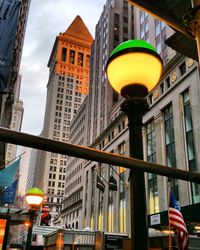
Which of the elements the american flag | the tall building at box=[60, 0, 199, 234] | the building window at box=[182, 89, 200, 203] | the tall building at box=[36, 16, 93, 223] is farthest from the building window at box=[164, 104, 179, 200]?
the tall building at box=[36, 16, 93, 223]

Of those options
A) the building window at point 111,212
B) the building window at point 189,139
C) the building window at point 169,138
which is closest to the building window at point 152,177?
the building window at point 169,138

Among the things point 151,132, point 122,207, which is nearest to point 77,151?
point 151,132

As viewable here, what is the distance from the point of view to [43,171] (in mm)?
155375

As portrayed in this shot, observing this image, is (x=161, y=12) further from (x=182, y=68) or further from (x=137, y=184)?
(x=182, y=68)

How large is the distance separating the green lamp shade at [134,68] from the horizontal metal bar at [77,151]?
3.80 feet

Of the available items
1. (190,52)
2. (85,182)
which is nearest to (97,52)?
(85,182)

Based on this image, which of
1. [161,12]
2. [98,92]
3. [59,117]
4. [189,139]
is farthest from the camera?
[59,117]

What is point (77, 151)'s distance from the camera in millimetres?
2840

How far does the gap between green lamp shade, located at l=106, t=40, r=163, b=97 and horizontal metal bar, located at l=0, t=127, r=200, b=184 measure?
116cm

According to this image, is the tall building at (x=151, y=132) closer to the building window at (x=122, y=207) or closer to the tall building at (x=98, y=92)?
the building window at (x=122, y=207)

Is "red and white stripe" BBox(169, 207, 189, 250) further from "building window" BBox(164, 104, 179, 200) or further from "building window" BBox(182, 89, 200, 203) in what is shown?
"building window" BBox(164, 104, 179, 200)

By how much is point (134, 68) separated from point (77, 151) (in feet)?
5.00

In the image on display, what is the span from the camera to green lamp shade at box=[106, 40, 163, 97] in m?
3.82

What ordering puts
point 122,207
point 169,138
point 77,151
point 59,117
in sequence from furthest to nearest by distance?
point 59,117
point 122,207
point 169,138
point 77,151
